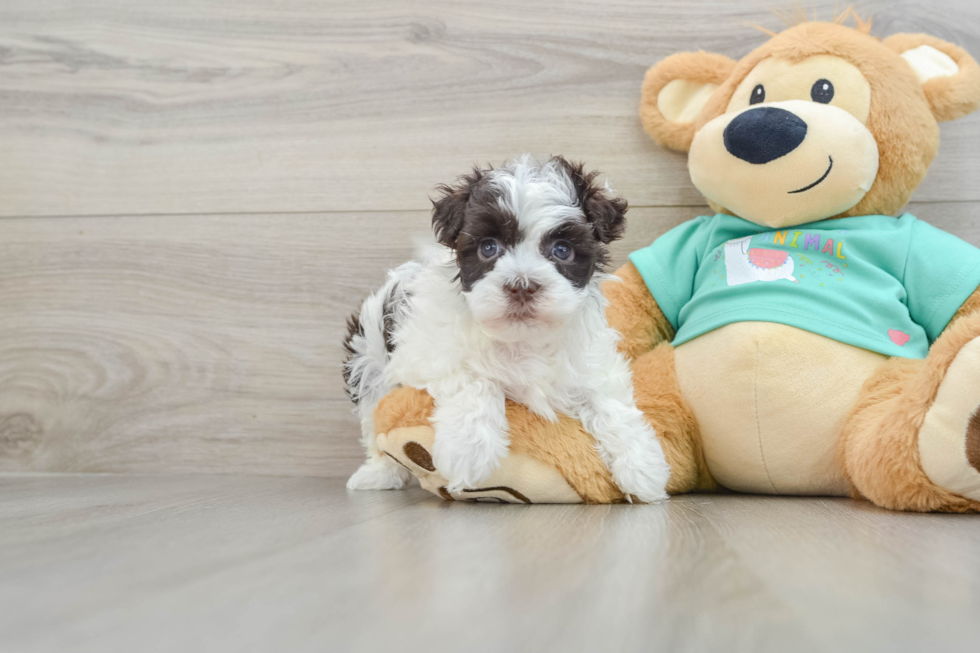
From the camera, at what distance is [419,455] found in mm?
1203

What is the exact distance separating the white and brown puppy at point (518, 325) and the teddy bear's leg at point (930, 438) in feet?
1.07

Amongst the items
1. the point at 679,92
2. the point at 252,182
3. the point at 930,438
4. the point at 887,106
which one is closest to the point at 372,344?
the point at 252,182

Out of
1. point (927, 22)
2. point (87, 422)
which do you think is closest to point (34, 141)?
point (87, 422)

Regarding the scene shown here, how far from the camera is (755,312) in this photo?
1.33 meters

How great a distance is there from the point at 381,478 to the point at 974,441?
1054mm

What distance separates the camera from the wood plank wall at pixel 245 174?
173 cm

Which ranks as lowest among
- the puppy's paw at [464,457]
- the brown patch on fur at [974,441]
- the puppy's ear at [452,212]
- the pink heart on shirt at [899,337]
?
the puppy's paw at [464,457]

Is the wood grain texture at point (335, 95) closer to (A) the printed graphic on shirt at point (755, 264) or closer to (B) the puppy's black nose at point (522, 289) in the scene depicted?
(A) the printed graphic on shirt at point (755, 264)

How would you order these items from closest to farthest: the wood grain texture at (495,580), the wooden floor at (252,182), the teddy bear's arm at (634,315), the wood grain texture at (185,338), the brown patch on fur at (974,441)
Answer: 1. the wood grain texture at (495,580)
2. the brown patch on fur at (974,441)
3. the teddy bear's arm at (634,315)
4. the wooden floor at (252,182)
5. the wood grain texture at (185,338)

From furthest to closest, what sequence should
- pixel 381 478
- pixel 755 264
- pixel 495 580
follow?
1. pixel 381 478
2. pixel 755 264
3. pixel 495 580

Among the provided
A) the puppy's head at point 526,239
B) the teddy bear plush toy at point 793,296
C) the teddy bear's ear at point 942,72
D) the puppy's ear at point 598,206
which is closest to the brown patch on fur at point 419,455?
the teddy bear plush toy at point 793,296

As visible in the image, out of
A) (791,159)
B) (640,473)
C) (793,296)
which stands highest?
(791,159)

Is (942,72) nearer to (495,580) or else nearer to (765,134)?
(765,134)

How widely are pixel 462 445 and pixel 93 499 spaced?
756 millimetres
